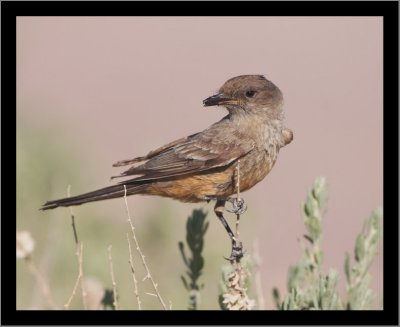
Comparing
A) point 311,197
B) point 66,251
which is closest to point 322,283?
point 311,197

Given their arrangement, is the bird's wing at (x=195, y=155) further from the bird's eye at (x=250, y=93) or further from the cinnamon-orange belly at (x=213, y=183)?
the bird's eye at (x=250, y=93)

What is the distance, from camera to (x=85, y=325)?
13.3ft

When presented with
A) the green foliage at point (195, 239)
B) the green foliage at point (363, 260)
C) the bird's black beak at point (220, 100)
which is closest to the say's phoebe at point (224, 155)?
the bird's black beak at point (220, 100)

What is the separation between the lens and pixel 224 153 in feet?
18.8

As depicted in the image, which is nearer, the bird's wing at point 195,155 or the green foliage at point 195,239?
the green foliage at point 195,239

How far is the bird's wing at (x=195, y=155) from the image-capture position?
18.5 ft

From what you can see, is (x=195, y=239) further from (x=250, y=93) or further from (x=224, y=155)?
(x=250, y=93)

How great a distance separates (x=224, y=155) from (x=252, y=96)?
590 mm

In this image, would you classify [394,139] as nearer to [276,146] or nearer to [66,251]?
[276,146]

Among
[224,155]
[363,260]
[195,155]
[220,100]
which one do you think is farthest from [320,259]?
[220,100]

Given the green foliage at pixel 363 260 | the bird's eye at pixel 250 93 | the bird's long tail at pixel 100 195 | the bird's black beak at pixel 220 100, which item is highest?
the bird's eye at pixel 250 93

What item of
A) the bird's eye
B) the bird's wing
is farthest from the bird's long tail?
the bird's eye

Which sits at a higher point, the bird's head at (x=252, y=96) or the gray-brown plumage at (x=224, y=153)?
the bird's head at (x=252, y=96)

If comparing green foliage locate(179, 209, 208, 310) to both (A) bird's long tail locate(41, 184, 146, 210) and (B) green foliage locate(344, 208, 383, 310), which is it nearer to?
(A) bird's long tail locate(41, 184, 146, 210)
